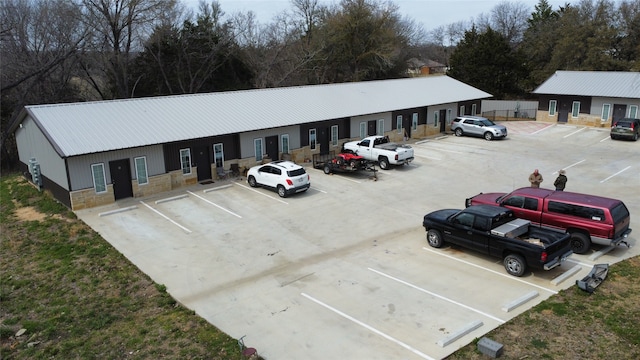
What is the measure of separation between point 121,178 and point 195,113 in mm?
5949

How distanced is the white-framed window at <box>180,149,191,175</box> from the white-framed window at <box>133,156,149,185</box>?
1.96m

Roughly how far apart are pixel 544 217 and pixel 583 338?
629cm

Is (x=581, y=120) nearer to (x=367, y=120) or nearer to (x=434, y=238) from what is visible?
(x=367, y=120)

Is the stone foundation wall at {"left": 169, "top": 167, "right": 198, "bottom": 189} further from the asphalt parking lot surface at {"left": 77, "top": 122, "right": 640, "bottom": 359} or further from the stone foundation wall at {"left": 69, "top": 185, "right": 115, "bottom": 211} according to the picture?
the stone foundation wall at {"left": 69, "top": 185, "right": 115, "bottom": 211}

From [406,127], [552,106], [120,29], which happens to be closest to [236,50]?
[120,29]

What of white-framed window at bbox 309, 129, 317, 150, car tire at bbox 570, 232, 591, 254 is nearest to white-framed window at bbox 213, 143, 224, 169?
white-framed window at bbox 309, 129, 317, 150

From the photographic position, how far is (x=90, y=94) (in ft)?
157

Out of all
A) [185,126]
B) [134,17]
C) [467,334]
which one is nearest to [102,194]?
[185,126]

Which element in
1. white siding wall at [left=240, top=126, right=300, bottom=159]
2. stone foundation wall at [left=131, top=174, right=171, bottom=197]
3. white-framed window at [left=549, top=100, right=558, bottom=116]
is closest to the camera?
stone foundation wall at [left=131, top=174, right=171, bottom=197]

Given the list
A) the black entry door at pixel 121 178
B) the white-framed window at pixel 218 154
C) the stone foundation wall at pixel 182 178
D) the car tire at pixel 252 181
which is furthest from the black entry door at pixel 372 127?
the black entry door at pixel 121 178

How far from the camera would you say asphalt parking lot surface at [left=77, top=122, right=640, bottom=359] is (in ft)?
38.0

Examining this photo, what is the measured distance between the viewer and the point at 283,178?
2284 cm

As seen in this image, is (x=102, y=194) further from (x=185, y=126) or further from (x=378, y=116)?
(x=378, y=116)

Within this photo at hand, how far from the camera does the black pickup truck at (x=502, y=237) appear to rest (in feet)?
45.3
